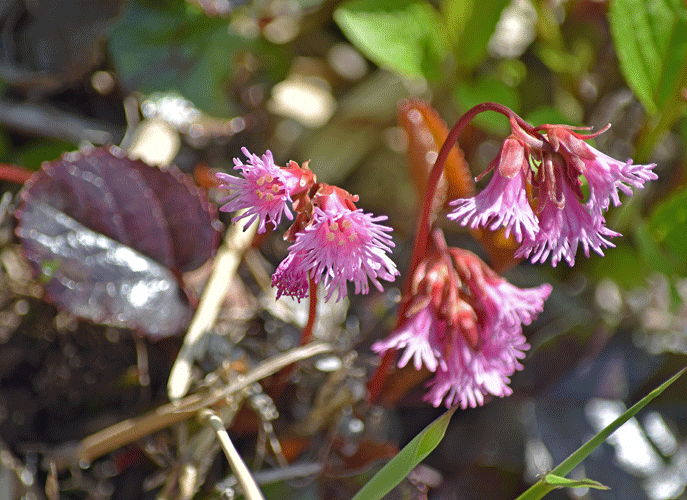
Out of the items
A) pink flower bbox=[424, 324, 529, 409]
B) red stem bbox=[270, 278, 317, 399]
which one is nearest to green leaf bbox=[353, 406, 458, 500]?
pink flower bbox=[424, 324, 529, 409]

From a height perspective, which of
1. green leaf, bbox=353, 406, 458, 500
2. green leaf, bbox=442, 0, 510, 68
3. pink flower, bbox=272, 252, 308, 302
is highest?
green leaf, bbox=442, 0, 510, 68

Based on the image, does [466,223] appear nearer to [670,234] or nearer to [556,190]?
[556,190]

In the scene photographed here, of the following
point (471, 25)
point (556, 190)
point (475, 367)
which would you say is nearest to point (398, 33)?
point (471, 25)

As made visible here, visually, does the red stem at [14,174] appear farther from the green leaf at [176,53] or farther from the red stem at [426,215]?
the red stem at [426,215]

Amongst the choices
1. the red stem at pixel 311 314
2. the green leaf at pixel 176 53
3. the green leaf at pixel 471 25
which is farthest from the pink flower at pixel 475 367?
the green leaf at pixel 176 53

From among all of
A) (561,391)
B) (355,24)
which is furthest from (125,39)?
(561,391)

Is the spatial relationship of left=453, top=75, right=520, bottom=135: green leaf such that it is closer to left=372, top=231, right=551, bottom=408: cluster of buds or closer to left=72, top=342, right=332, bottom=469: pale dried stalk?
left=372, top=231, right=551, bottom=408: cluster of buds

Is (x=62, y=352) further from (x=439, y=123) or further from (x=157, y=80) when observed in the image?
(x=439, y=123)
